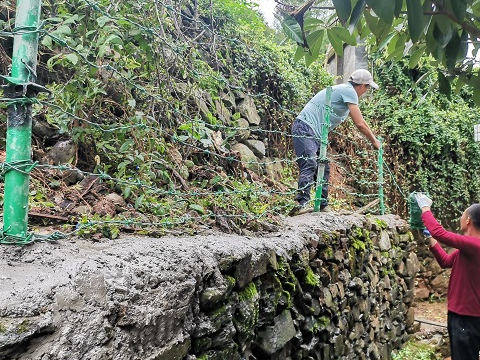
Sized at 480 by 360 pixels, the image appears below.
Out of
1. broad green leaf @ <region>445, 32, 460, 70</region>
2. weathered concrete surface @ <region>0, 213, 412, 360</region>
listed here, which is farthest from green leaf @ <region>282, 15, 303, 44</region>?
weathered concrete surface @ <region>0, 213, 412, 360</region>

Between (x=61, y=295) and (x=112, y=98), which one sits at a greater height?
(x=112, y=98)

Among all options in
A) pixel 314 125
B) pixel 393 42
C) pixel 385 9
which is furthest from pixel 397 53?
pixel 314 125

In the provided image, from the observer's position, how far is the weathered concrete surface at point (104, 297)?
99 centimetres

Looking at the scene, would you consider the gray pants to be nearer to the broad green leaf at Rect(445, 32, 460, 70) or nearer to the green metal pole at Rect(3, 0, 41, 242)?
the broad green leaf at Rect(445, 32, 460, 70)

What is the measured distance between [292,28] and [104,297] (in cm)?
103

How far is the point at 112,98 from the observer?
8.49 ft

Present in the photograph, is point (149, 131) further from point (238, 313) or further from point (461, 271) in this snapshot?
point (461, 271)

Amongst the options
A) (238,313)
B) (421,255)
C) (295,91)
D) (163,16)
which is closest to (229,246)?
(238,313)

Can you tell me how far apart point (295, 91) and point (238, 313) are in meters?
4.73

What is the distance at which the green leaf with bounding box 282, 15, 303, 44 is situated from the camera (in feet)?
4.24

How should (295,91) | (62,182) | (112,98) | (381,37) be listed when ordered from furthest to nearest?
(295,91) < (112,98) < (62,182) < (381,37)

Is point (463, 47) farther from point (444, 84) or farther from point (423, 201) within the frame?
point (423, 201)

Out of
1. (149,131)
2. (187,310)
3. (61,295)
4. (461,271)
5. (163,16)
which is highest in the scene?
(163,16)

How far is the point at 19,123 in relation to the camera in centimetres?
119
